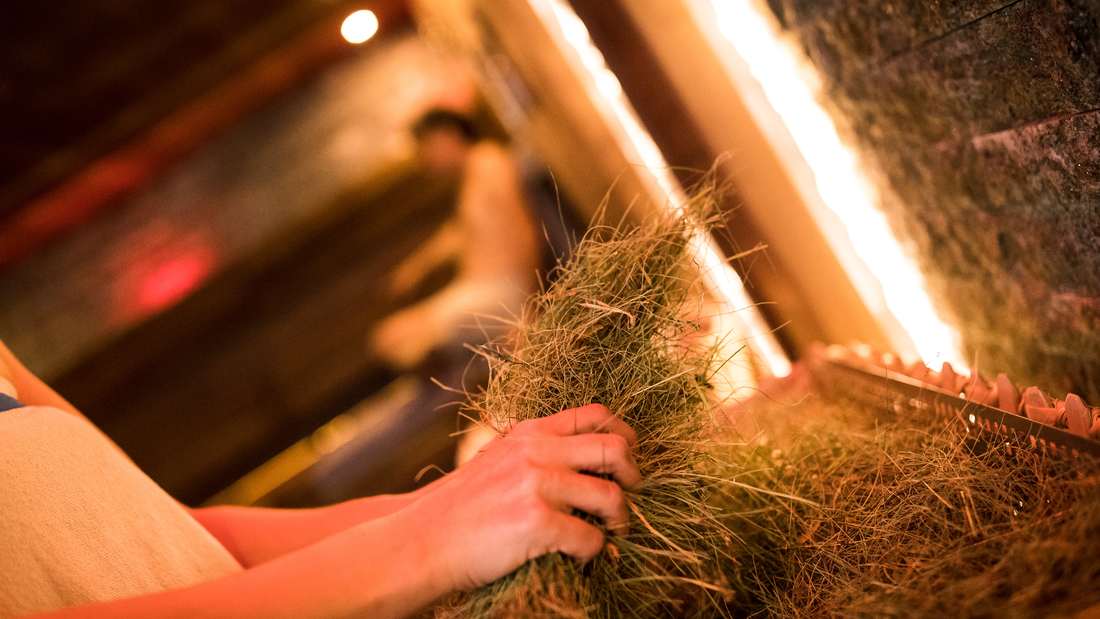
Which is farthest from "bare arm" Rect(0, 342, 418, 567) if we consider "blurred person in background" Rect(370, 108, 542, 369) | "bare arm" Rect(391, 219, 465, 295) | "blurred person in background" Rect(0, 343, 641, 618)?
"bare arm" Rect(391, 219, 465, 295)

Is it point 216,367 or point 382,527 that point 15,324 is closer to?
point 216,367

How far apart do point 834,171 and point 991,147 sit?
492mm

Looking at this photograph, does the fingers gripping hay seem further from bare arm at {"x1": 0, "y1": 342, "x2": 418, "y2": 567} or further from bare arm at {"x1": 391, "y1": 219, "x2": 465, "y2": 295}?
bare arm at {"x1": 391, "y1": 219, "x2": 465, "y2": 295}

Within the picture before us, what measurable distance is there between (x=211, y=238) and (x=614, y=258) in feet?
10.6

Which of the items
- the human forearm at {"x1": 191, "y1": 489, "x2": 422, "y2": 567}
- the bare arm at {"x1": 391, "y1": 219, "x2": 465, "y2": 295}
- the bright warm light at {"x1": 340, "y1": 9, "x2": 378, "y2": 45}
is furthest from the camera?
the bare arm at {"x1": 391, "y1": 219, "x2": 465, "y2": 295}

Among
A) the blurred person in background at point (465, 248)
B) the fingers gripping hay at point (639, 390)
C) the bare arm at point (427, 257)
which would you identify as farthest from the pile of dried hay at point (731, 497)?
the bare arm at point (427, 257)

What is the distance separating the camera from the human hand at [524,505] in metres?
0.61

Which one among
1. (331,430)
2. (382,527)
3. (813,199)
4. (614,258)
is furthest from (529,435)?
(331,430)

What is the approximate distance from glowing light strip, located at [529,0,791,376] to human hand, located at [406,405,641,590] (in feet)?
3.50

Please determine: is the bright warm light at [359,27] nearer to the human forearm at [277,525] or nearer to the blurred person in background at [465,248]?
the blurred person in background at [465,248]

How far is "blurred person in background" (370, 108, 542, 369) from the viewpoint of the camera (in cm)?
327

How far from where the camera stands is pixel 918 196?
4.19 feet

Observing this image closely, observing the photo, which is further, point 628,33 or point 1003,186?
point 628,33

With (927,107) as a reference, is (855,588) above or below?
below
